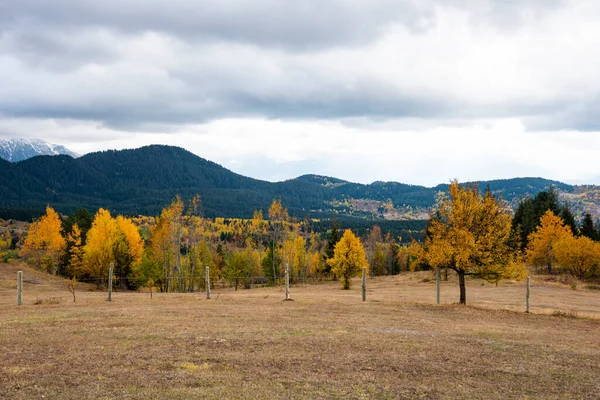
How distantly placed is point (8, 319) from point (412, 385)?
17.4 meters

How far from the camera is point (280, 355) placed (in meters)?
14.0

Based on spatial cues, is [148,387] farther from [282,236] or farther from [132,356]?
[282,236]

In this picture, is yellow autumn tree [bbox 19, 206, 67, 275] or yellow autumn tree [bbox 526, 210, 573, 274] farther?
yellow autumn tree [bbox 19, 206, 67, 275]

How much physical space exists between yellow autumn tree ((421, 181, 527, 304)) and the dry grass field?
19.6 ft

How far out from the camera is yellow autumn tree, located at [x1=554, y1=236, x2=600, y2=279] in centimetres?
6690

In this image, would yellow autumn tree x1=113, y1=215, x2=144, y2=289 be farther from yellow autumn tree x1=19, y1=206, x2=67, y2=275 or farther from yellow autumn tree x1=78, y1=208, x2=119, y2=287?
yellow autumn tree x1=19, y1=206, x2=67, y2=275

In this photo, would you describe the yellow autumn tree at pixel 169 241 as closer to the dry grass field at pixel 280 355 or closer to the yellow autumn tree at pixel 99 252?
the yellow autumn tree at pixel 99 252

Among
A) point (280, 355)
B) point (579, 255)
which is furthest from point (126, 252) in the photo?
point (579, 255)

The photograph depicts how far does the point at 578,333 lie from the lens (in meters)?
23.1

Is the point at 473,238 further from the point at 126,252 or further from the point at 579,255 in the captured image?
the point at 126,252

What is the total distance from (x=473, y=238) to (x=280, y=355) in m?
20.9

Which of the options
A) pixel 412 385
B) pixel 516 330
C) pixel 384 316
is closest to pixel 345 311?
pixel 384 316

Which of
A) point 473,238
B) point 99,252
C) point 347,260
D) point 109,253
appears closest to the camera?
point 473,238

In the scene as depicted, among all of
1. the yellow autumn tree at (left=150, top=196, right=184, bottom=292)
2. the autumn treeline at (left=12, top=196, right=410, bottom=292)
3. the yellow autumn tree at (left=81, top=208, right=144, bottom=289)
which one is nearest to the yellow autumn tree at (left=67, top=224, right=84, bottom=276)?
the autumn treeline at (left=12, top=196, right=410, bottom=292)
